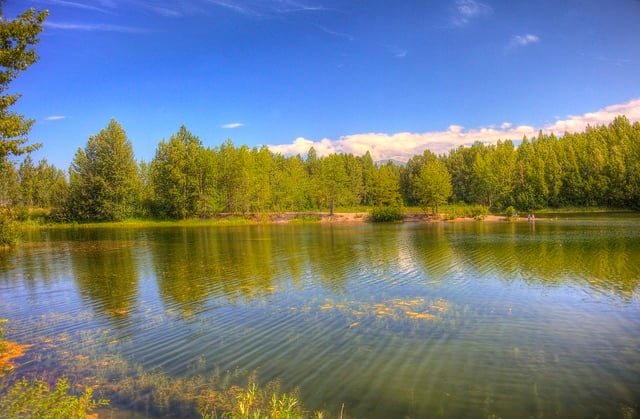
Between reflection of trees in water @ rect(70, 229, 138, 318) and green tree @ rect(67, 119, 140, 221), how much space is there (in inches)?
1838

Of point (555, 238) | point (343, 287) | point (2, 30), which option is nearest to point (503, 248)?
point (555, 238)

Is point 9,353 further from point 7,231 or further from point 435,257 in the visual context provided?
point 7,231

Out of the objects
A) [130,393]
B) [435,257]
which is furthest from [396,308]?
[435,257]

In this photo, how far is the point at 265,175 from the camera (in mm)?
92312

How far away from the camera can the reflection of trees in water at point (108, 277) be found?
59.7 feet

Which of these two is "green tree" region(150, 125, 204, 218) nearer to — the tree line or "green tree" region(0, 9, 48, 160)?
the tree line

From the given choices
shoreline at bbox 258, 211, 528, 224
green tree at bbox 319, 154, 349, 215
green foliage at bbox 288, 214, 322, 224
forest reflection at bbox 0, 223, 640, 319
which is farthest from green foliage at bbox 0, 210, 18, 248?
green tree at bbox 319, 154, 349, 215

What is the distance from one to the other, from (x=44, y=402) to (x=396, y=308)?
11.7 m

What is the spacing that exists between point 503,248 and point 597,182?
8068 centimetres

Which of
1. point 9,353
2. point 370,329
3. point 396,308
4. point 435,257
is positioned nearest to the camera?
point 9,353

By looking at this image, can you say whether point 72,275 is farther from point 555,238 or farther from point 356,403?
point 555,238

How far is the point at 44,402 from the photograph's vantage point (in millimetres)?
8539

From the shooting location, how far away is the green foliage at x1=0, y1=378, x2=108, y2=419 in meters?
7.83

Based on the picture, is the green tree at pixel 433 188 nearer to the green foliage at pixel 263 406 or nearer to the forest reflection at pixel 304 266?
the forest reflection at pixel 304 266
